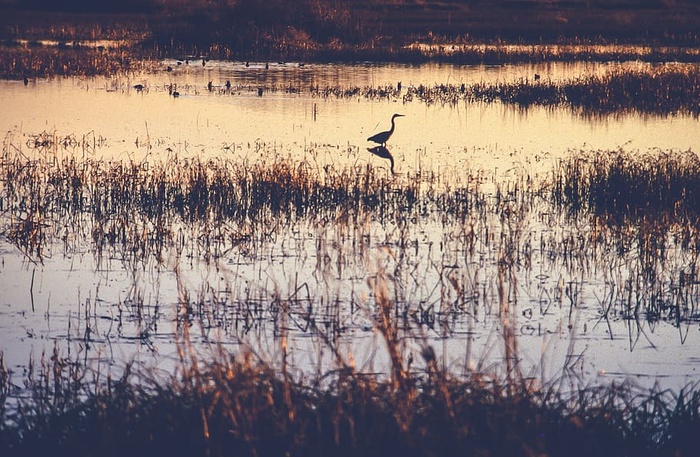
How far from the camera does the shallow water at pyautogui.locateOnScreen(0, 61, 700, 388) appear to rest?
21.4ft

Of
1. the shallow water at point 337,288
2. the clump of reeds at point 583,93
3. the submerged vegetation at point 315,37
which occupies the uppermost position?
the submerged vegetation at point 315,37

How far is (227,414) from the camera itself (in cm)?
491

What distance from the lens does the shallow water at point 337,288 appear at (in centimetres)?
654

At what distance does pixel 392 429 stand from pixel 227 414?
0.75 metres

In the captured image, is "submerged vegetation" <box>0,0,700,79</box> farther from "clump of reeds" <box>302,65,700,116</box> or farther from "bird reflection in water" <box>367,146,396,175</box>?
"bird reflection in water" <box>367,146,396,175</box>

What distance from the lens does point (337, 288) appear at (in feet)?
26.3

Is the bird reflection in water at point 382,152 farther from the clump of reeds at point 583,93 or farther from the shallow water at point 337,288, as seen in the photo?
the clump of reeds at point 583,93

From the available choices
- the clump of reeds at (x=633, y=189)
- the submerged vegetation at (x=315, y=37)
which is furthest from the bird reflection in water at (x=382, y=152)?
the submerged vegetation at (x=315, y=37)

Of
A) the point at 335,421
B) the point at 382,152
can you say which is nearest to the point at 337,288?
the point at 335,421

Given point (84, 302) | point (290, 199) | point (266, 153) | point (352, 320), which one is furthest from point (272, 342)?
point (266, 153)

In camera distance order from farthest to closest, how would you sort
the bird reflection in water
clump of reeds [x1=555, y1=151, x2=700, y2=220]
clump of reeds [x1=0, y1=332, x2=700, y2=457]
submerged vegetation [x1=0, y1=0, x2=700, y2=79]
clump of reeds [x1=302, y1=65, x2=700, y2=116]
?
submerged vegetation [x1=0, y1=0, x2=700, y2=79] < clump of reeds [x1=302, y1=65, x2=700, y2=116] < the bird reflection in water < clump of reeds [x1=555, y1=151, x2=700, y2=220] < clump of reeds [x1=0, y1=332, x2=700, y2=457]

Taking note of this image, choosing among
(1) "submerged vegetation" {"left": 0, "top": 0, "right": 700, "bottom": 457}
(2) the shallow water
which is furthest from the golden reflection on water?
(1) "submerged vegetation" {"left": 0, "top": 0, "right": 700, "bottom": 457}

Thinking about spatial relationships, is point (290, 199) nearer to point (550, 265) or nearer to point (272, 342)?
point (550, 265)

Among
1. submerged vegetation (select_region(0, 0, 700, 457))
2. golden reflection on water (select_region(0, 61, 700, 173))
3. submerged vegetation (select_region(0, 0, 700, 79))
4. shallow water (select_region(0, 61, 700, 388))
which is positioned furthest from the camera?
submerged vegetation (select_region(0, 0, 700, 79))
